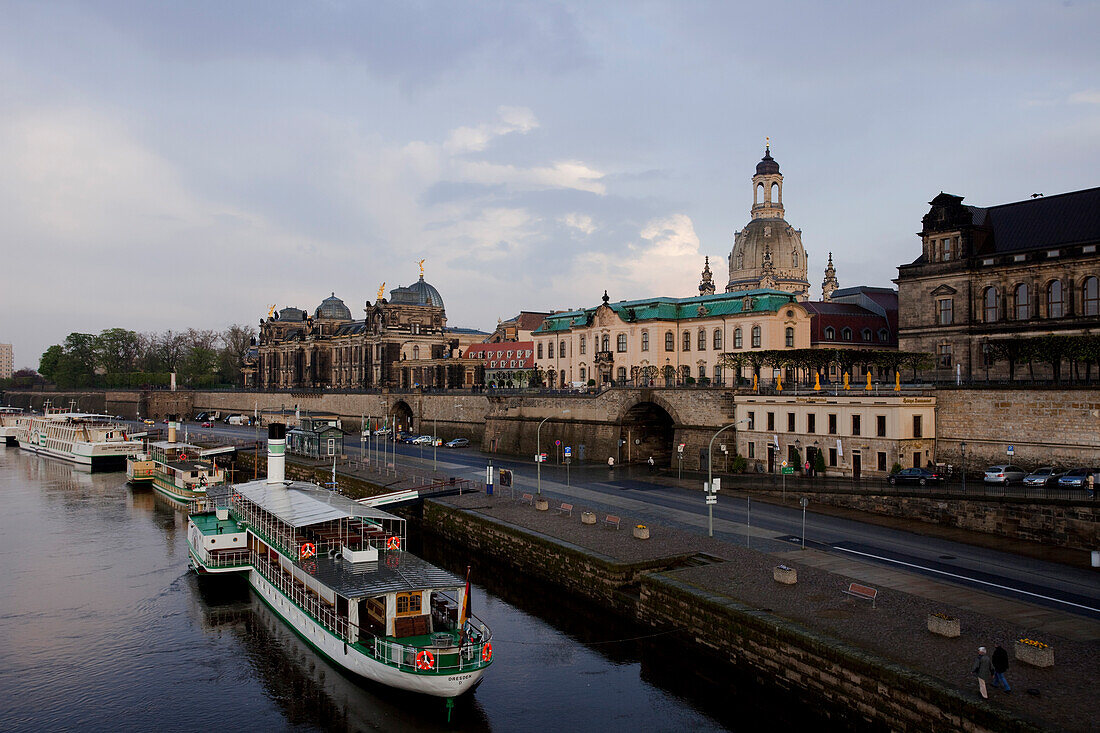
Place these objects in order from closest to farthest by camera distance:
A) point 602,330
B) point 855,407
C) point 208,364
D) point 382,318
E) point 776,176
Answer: point 855,407, point 602,330, point 382,318, point 776,176, point 208,364

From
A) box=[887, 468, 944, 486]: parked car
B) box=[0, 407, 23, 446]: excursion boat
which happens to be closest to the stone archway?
box=[0, 407, 23, 446]: excursion boat

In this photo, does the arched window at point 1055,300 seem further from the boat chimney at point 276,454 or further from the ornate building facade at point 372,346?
the ornate building facade at point 372,346

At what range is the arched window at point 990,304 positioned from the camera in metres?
56.6

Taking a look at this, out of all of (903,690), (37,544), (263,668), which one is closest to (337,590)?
(263,668)

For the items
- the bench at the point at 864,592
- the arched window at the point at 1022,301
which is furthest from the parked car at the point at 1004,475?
the bench at the point at 864,592

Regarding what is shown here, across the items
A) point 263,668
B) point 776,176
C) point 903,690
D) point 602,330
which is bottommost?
point 263,668

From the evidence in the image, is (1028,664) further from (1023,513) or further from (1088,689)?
(1023,513)

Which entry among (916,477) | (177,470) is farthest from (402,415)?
(916,477)

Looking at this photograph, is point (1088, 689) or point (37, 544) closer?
A: point (1088, 689)

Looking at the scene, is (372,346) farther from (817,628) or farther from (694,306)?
(817,628)

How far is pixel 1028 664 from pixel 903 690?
12.1ft

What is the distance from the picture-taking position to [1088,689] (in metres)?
18.6

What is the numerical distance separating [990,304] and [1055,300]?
14.1ft

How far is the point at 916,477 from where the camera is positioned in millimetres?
44344
